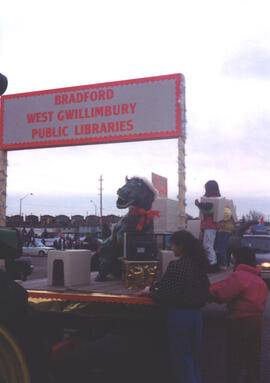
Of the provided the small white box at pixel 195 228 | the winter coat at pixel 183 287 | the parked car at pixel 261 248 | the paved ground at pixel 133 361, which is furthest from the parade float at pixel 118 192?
the parked car at pixel 261 248

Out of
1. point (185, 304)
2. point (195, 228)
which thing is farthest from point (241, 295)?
point (195, 228)


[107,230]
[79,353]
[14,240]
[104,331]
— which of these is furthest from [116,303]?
[107,230]

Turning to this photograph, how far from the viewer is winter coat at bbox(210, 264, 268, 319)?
4.24 m

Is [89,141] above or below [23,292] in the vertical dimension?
above

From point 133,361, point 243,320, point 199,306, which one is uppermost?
point 199,306

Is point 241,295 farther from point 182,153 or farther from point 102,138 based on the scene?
point 102,138

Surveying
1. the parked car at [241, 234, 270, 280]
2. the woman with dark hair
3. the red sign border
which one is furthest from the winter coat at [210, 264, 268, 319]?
the parked car at [241, 234, 270, 280]

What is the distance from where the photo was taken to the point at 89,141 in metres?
7.58

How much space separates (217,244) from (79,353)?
339 cm

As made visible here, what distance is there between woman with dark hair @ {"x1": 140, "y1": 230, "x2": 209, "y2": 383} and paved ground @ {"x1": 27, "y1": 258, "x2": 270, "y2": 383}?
920 mm

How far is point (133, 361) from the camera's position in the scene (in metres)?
6.23

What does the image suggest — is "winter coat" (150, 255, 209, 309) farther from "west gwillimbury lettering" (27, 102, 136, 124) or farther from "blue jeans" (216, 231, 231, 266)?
"blue jeans" (216, 231, 231, 266)

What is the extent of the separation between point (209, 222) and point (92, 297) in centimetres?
357

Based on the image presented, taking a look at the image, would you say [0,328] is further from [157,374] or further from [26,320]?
[157,374]
